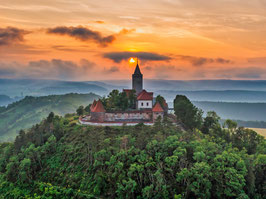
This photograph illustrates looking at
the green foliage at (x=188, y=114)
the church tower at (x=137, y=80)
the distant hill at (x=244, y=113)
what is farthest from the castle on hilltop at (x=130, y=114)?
the distant hill at (x=244, y=113)

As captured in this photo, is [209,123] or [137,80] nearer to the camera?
[209,123]

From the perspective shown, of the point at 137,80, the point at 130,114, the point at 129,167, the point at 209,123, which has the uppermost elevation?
the point at 137,80

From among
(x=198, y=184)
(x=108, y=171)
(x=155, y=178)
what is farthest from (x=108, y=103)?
(x=198, y=184)

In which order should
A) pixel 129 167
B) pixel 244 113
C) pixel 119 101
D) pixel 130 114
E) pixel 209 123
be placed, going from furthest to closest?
pixel 244 113 → pixel 209 123 → pixel 119 101 → pixel 130 114 → pixel 129 167

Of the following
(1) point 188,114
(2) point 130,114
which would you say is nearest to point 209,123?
(1) point 188,114

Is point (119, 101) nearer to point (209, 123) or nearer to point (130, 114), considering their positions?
point (130, 114)

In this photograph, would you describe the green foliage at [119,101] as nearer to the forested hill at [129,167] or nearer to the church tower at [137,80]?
the church tower at [137,80]

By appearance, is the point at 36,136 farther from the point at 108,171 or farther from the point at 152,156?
the point at 152,156

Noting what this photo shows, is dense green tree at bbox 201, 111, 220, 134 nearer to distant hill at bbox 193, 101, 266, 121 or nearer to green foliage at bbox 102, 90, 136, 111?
green foliage at bbox 102, 90, 136, 111
